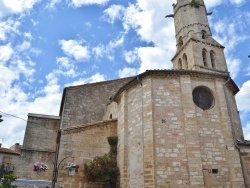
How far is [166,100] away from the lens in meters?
10.7

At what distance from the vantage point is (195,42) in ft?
66.5

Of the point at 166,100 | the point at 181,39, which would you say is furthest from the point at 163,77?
the point at 181,39

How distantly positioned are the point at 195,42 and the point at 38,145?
603 inches

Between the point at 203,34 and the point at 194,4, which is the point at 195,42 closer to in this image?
the point at 203,34

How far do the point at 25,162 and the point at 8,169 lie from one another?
13.9 metres

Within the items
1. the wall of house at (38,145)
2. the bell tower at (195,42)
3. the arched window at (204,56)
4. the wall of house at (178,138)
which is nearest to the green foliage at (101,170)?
the wall of house at (178,138)

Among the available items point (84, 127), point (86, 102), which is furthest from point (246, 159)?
point (86, 102)

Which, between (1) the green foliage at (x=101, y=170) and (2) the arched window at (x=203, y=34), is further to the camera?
(2) the arched window at (x=203, y=34)

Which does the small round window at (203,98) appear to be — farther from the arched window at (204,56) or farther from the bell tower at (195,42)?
the arched window at (204,56)

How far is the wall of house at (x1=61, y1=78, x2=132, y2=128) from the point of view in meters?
16.3

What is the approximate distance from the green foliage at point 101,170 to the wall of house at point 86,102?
529 cm

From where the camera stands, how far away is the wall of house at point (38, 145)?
1568 centimetres

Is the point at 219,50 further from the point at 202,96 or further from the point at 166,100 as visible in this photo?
the point at 166,100

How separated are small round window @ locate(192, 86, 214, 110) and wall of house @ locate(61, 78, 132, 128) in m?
8.03
